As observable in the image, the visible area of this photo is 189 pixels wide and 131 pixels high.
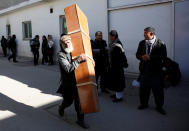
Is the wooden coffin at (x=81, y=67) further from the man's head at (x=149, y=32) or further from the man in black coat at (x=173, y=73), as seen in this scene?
the man in black coat at (x=173, y=73)

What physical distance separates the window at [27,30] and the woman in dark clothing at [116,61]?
37.2 ft

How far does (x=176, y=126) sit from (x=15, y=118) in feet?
10.3

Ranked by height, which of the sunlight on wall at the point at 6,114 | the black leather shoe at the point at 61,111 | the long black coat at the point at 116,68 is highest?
the long black coat at the point at 116,68

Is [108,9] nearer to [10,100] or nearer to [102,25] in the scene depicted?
[102,25]

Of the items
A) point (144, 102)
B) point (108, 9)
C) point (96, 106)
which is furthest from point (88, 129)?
point (108, 9)

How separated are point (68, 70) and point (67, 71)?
0.11ft

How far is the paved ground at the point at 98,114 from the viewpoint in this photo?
382cm

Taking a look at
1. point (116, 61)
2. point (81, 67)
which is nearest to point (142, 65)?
point (116, 61)

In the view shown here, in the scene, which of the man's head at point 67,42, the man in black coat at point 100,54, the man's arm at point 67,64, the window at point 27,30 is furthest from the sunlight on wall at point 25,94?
the window at point 27,30

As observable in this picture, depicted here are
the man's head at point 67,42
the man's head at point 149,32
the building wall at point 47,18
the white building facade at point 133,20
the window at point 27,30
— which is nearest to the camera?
the man's head at point 67,42

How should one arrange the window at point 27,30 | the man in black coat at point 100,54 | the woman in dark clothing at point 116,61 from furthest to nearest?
the window at point 27,30
the man in black coat at point 100,54
the woman in dark clothing at point 116,61

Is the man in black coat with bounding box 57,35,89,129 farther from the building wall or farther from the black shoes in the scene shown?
the building wall

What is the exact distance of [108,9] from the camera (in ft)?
27.7

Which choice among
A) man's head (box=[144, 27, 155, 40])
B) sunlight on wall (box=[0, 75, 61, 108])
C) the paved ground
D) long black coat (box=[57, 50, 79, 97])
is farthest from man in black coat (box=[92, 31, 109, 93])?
long black coat (box=[57, 50, 79, 97])
